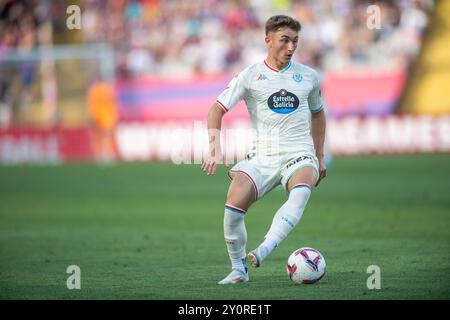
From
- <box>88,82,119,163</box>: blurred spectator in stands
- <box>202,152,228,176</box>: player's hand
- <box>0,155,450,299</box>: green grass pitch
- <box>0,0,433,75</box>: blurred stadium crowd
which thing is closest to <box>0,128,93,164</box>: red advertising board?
<box>88,82,119,163</box>: blurred spectator in stands

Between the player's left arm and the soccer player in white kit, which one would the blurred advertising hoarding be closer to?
the player's left arm

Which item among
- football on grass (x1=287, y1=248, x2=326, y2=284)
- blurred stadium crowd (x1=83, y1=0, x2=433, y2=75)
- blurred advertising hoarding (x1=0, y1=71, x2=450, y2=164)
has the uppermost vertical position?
blurred stadium crowd (x1=83, y1=0, x2=433, y2=75)

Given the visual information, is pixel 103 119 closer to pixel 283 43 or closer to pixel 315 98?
pixel 315 98

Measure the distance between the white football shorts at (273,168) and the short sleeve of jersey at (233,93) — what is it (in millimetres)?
605

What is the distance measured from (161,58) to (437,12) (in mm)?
9368

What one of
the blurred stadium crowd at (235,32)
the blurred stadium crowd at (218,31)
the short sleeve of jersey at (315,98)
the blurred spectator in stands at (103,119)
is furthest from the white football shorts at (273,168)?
the blurred stadium crowd at (218,31)

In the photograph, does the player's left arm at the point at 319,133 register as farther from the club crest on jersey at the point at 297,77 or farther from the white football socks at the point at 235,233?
the white football socks at the point at 235,233

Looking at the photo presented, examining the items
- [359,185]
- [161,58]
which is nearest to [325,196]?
[359,185]

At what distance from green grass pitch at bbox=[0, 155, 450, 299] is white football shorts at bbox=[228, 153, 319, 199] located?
93cm

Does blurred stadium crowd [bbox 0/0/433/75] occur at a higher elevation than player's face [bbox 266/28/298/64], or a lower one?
higher

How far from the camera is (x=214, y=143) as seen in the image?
27.9ft

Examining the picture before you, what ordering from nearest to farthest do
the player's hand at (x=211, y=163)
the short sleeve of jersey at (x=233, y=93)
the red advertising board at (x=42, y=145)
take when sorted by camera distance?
the player's hand at (x=211, y=163) → the short sleeve of jersey at (x=233, y=93) → the red advertising board at (x=42, y=145)

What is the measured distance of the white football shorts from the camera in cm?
870

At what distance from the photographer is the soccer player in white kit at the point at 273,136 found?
8.59 m
